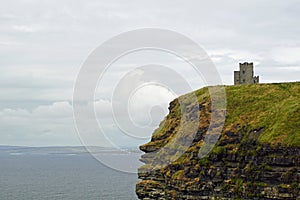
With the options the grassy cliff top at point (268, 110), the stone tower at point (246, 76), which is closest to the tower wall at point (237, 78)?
the stone tower at point (246, 76)

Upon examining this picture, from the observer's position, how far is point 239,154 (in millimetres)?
102500

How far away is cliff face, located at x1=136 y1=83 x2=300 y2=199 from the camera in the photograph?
93438 mm

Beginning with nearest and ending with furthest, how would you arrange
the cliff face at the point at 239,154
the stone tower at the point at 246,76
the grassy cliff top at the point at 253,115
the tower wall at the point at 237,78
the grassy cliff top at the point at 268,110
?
the cliff face at the point at 239,154, the grassy cliff top at the point at 268,110, the grassy cliff top at the point at 253,115, the stone tower at the point at 246,76, the tower wall at the point at 237,78

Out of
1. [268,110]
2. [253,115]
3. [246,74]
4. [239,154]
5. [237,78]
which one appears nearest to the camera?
[239,154]

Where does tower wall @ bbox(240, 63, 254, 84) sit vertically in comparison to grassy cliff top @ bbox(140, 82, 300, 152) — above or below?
above

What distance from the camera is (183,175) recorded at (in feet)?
354

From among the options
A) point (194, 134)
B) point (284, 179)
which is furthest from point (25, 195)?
point (284, 179)

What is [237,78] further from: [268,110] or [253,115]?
[268,110]

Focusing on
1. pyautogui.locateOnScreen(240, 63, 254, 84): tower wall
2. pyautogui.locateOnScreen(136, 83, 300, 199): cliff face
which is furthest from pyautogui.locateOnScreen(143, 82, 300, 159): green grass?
pyautogui.locateOnScreen(240, 63, 254, 84): tower wall

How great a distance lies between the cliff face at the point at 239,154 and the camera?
93.4m

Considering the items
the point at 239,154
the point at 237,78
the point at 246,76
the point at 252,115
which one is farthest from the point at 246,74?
the point at 239,154

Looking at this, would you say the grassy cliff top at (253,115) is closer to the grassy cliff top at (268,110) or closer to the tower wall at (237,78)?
the grassy cliff top at (268,110)

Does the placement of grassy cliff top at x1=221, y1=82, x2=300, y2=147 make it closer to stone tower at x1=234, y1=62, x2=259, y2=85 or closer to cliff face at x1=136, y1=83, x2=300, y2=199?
cliff face at x1=136, y1=83, x2=300, y2=199

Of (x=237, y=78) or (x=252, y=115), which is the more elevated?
(x=237, y=78)
